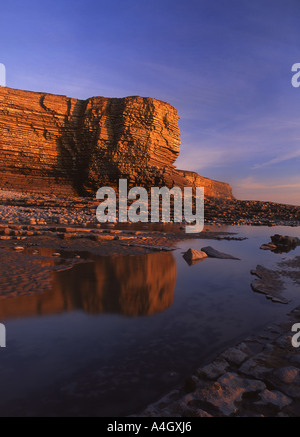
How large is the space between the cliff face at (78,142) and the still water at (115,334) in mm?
23758

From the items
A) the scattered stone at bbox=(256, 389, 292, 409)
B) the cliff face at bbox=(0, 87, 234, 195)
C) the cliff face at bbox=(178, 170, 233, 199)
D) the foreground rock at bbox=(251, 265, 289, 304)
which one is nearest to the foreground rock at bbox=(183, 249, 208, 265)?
the foreground rock at bbox=(251, 265, 289, 304)

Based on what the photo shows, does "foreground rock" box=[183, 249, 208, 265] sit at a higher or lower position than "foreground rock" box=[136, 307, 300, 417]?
higher

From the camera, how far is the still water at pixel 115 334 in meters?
2.19

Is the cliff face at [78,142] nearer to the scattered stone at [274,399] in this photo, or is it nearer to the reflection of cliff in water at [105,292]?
the reflection of cliff in water at [105,292]

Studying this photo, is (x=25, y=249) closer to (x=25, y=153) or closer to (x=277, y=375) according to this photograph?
(x=277, y=375)

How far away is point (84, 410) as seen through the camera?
202 centimetres

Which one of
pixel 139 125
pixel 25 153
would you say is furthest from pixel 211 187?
pixel 25 153

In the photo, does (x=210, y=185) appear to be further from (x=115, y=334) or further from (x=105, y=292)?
(x=115, y=334)

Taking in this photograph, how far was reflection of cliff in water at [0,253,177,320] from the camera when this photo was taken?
12.9ft

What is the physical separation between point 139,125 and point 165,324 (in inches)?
1122

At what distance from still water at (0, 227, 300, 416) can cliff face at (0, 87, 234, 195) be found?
2376 centimetres

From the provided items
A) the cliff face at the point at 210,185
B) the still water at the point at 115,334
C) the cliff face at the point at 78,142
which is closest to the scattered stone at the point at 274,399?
the still water at the point at 115,334

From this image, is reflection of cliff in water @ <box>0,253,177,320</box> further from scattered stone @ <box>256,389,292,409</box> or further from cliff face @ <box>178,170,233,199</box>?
cliff face @ <box>178,170,233,199</box>

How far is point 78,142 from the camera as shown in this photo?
30.1 meters
